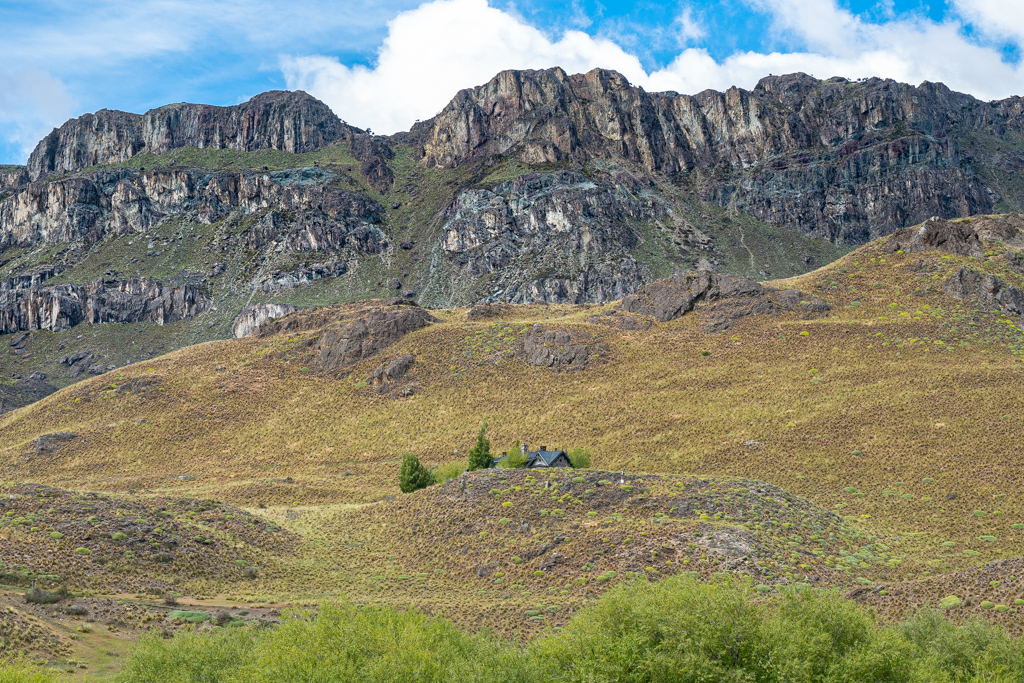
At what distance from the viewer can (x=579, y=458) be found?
62.4 meters

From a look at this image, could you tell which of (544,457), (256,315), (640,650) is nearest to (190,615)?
(640,650)

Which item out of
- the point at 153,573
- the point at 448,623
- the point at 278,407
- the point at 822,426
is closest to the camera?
the point at 448,623

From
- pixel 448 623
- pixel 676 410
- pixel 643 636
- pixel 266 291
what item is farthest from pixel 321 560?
pixel 266 291

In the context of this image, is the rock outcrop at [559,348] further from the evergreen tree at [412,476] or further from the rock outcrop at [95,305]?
the rock outcrop at [95,305]

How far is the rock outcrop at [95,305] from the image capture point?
18788cm

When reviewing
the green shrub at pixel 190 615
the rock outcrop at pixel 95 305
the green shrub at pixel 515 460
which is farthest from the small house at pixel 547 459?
the rock outcrop at pixel 95 305

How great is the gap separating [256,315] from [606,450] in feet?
448

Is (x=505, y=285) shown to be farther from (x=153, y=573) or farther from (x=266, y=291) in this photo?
(x=153, y=573)

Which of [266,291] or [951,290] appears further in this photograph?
[266,291]

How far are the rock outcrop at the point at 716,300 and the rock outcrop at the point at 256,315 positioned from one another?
105869 millimetres

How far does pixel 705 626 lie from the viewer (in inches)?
772

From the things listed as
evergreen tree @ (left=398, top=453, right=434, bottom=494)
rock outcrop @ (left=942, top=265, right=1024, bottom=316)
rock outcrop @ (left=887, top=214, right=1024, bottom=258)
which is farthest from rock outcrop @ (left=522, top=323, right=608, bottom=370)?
rock outcrop @ (left=887, top=214, right=1024, bottom=258)

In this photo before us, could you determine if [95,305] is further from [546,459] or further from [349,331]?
[546,459]

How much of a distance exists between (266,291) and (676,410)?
494 feet
